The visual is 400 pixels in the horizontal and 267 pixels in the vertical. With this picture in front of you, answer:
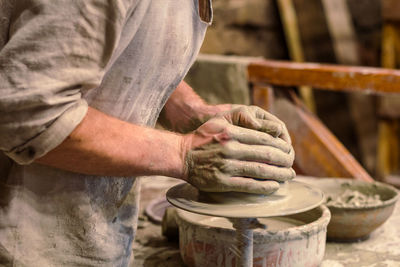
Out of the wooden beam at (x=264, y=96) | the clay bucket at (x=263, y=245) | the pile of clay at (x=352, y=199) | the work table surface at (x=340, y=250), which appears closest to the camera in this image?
the clay bucket at (x=263, y=245)

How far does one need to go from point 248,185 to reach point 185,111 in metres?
0.54

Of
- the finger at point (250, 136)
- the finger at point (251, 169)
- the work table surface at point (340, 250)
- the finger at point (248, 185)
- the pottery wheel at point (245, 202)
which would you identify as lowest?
the work table surface at point (340, 250)

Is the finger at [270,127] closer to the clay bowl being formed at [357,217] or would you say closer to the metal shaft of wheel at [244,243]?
the metal shaft of wheel at [244,243]

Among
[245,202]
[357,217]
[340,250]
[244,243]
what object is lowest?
[340,250]

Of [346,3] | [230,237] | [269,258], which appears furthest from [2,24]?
[346,3]

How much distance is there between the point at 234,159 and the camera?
1.36 metres

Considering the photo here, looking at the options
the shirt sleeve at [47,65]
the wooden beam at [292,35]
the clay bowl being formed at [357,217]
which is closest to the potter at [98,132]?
the shirt sleeve at [47,65]

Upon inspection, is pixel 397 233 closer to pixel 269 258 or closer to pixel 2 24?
pixel 269 258

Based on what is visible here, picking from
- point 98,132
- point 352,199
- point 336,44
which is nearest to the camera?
point 98,132

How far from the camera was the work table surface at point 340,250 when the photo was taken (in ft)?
6.49

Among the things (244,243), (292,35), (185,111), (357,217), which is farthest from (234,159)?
(292,35)

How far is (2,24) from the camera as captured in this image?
129 cm

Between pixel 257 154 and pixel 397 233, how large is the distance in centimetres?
116

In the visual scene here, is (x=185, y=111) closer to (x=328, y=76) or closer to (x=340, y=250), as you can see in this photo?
(x=340, y=250)
